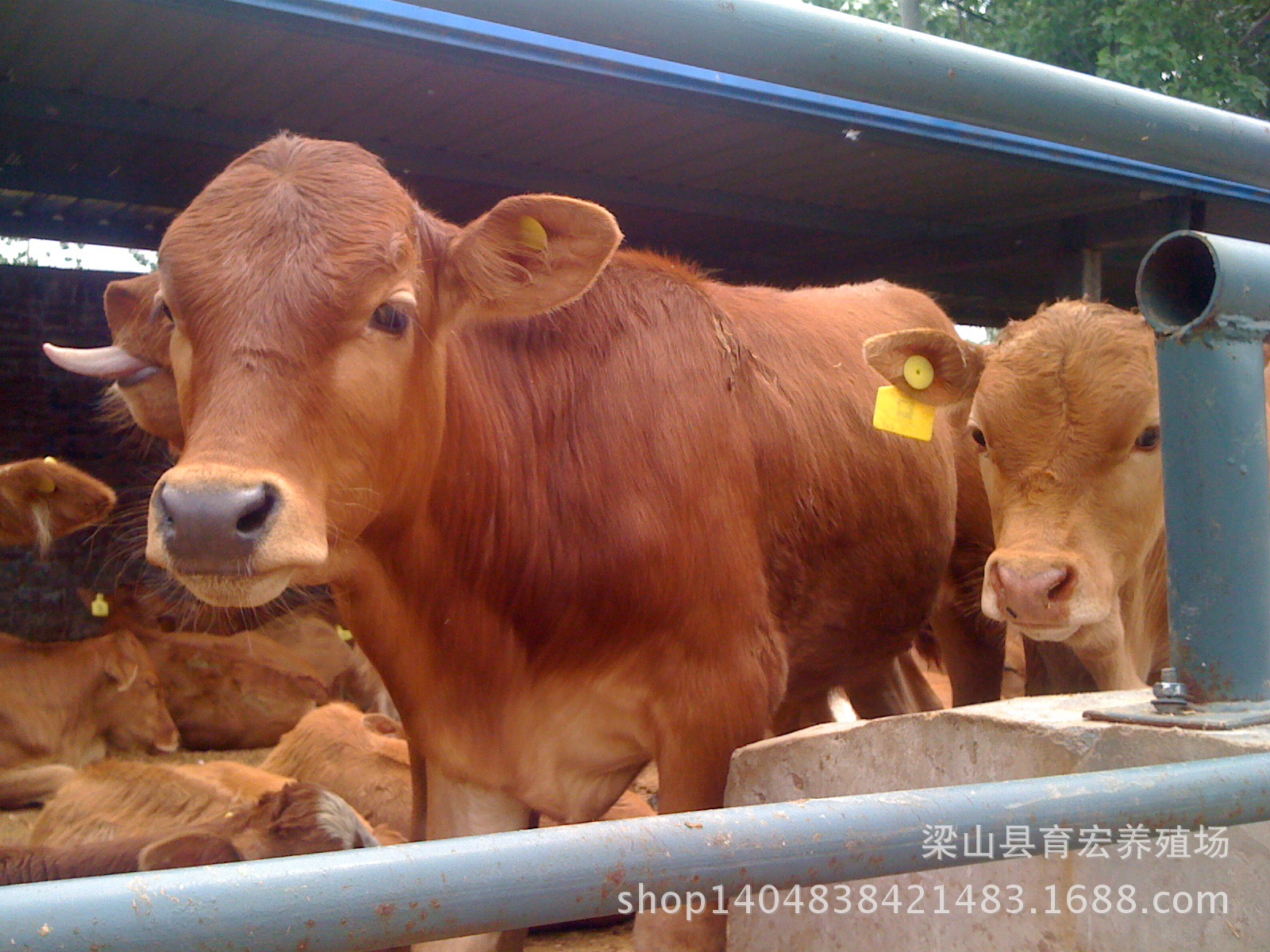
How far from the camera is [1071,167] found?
572 cm

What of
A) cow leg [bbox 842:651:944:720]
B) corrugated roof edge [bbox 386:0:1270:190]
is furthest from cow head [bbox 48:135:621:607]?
cow leg [bbox 842:651:944:720]

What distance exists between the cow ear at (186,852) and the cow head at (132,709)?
474 cm

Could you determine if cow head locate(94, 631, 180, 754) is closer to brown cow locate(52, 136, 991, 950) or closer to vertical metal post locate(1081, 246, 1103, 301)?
brown cow locate(52, 136, 991, 950)

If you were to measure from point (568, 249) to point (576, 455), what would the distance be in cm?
54

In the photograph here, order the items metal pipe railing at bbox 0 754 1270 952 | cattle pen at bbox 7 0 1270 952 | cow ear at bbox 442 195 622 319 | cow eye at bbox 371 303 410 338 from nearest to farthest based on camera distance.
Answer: metal pipe railing at bbox 0 754 1270 952
cattle pen at bbox 7 0 1270 952
cow eye at bbox 371 303 410 338
cow ear at bbox 442 195 622 319

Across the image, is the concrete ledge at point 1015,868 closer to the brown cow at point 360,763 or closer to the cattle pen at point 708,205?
the cattle pen at point 708,205

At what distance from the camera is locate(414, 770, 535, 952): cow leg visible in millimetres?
3229

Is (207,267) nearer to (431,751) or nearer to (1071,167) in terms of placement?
(431,751)

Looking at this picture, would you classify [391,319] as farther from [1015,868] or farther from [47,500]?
[47,500]

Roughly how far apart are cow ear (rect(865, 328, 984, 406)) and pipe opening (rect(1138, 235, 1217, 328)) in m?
1.33

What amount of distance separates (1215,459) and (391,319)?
1582mm

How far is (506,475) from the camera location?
2977mm

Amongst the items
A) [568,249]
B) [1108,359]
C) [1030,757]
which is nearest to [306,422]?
[568,249]

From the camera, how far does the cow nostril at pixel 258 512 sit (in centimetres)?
208
